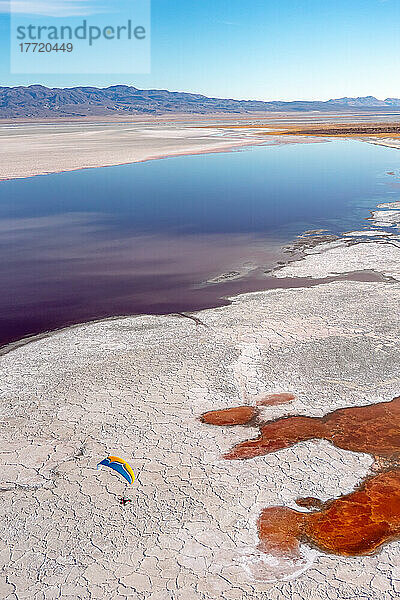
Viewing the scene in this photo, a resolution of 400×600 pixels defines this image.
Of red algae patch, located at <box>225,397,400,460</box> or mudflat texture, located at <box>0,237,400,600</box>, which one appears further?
red algae patch, located at <box>225,397,400,460</box>

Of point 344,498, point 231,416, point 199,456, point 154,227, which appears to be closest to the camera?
point 344,498

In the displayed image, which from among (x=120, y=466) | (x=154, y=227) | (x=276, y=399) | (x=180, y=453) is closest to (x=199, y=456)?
(x=180, y=453)

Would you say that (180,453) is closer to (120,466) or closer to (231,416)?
(120,466)

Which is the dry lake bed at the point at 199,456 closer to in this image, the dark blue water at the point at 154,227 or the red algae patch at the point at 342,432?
the red algae patch at the point at 342,432

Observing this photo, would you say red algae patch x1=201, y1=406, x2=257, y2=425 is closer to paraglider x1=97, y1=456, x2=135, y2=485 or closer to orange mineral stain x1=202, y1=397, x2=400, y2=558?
orange mineral stain x1=202, y1=397, x2=400, y2=558

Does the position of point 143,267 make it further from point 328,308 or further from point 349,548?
point 349,548

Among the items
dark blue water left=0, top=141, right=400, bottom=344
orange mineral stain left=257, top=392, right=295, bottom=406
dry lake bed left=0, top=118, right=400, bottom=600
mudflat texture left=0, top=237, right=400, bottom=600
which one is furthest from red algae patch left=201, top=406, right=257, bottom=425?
dark blue water left=0, top=141, right=400, bottom=344

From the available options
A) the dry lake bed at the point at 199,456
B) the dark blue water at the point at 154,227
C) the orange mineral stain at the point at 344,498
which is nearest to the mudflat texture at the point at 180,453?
the dry lake bed at the point at 199,456
